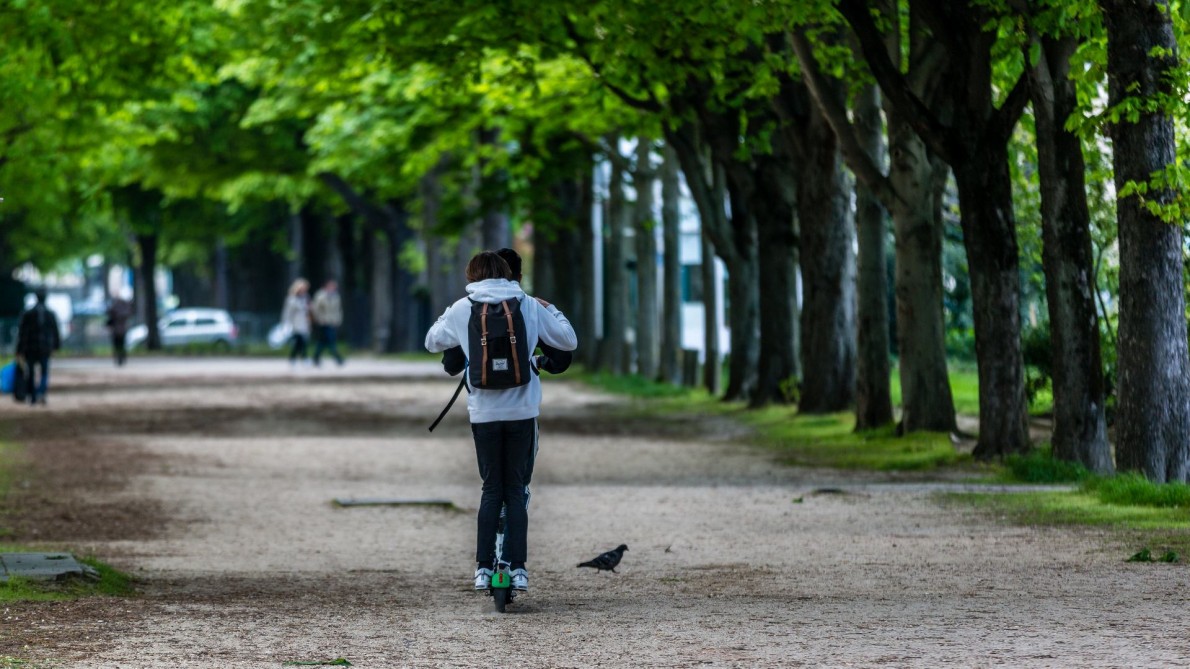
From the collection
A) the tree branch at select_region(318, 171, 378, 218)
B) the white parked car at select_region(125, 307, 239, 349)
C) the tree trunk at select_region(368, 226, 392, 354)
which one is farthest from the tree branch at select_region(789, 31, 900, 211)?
the white parked car at select_region(125, 307, 239, 349)

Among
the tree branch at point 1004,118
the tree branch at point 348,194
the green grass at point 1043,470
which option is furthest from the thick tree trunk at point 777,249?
the tree branch at point 348,194

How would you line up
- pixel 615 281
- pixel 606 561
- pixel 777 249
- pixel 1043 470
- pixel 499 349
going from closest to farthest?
pixel 499 349
pixel 606 561
pixel 1043 470
pixel 777 249
pixel 615 281

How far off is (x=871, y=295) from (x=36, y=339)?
1358 centimetres

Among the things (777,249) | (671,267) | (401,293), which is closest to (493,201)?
(671,267)

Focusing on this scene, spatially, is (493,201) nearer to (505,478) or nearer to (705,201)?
(705,201)

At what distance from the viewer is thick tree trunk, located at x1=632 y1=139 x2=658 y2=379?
34969 mm

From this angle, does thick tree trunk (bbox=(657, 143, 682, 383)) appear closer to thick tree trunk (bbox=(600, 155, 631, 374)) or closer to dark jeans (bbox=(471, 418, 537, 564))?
thick tree trunk (bbox=(600, 155, 631, 374))

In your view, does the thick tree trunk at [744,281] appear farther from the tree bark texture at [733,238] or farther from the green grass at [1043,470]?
the green grass at [1043,470]

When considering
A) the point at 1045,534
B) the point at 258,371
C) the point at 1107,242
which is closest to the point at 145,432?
the point at 1107,242

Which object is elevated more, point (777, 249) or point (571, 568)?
point (777, 249)

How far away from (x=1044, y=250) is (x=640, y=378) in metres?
20.0

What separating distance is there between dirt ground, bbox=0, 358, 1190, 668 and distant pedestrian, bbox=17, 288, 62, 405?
696 cm

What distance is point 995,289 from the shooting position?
1781 centimetres

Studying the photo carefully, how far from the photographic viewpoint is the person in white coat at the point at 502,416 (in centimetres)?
987
